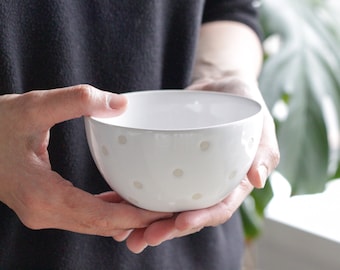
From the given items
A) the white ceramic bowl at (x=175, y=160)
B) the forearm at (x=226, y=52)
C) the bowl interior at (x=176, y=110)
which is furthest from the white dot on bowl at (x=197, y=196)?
the forearm at (x=226, y=52)

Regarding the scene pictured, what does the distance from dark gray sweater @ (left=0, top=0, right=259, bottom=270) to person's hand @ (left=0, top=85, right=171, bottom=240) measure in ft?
0.28

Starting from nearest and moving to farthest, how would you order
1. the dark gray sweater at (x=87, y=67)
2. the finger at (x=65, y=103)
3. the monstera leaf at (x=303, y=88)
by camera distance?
the finger at (x=65, y=103)
the dark gray sweater at (x=87, y=67)
the monstera leaf at (x=303, y=88)

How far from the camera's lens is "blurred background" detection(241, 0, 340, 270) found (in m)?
0.75

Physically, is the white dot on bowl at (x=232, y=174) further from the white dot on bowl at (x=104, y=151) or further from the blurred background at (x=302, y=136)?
the blurred background at (x=302, y=136)

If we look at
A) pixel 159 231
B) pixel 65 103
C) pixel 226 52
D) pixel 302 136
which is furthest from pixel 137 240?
pixel 302 136

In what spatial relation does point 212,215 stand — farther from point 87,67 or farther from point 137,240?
point 87,67

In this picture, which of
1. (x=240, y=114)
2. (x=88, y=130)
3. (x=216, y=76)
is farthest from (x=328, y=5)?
(x=88, y=130)

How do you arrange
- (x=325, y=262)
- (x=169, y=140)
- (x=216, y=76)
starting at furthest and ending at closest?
(x=325, y=262) < (x=216, y=76) < (x=169, y=140)

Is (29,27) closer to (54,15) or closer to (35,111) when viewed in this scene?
(54,15)

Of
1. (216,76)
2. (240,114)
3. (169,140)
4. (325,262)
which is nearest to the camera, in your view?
(169,140)

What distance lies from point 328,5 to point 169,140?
653mm

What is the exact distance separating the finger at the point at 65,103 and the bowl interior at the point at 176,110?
0.10m

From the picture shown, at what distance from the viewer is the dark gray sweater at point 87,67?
0.46 meters

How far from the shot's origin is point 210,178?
0.38 m
